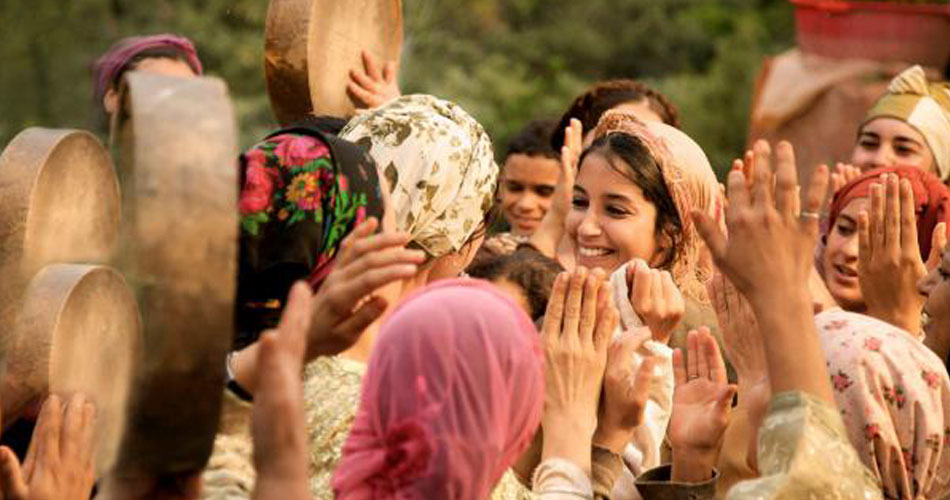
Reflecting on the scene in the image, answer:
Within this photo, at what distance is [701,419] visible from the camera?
4027 millimetres

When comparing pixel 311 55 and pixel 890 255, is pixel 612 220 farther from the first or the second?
pixel 311 55

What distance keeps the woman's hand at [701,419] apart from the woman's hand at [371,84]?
141 centimetres

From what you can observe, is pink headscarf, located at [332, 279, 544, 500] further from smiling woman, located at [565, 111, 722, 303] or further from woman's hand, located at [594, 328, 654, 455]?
smiling woman, located at [565, 111, 722, 303]

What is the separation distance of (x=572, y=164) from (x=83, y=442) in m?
2.89

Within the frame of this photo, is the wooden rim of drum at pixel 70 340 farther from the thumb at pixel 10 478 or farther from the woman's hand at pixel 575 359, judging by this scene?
the woman's hand at pixel 575 359

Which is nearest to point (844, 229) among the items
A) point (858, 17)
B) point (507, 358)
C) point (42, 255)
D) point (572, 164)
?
point (572, 164)

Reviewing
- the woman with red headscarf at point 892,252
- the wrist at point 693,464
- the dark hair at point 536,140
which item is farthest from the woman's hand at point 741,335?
the dark hair at point 536,140

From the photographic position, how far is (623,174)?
5.33 m

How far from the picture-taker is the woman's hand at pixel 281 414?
2949mm

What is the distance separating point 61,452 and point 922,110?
4.69 m

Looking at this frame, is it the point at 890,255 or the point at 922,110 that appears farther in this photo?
the point at 922,110

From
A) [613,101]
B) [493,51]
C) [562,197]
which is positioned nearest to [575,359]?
[562,197]

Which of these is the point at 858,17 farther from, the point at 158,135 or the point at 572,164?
the point at 158,135

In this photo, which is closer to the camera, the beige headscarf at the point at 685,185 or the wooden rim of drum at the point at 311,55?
the wooden rim of drum at the point at 311,55
